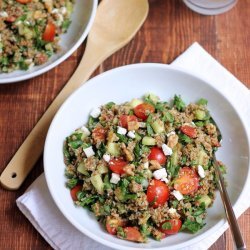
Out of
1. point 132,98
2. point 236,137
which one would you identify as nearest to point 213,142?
point 236,137

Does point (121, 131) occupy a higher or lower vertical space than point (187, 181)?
higher

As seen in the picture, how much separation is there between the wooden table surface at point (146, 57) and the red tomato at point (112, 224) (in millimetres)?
485

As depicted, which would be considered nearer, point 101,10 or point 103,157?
point 103,157

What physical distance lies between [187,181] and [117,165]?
11.5 inches

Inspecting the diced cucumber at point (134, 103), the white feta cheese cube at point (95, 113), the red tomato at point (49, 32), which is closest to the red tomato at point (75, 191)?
the white feta cheese cube at point (95, 113)

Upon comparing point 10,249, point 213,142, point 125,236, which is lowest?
point 10,249

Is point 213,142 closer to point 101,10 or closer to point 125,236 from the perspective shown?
point 125,236

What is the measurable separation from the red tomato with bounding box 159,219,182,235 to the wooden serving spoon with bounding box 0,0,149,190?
73 cm

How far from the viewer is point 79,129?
2.16 metres

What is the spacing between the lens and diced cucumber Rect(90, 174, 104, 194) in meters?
1.93

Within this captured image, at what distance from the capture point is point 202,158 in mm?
1995

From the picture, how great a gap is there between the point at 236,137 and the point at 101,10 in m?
1.01

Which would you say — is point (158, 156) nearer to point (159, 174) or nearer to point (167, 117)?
point (159, 174)

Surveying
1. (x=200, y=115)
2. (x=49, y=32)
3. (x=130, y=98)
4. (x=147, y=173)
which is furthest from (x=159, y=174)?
(x=49, y=32)
